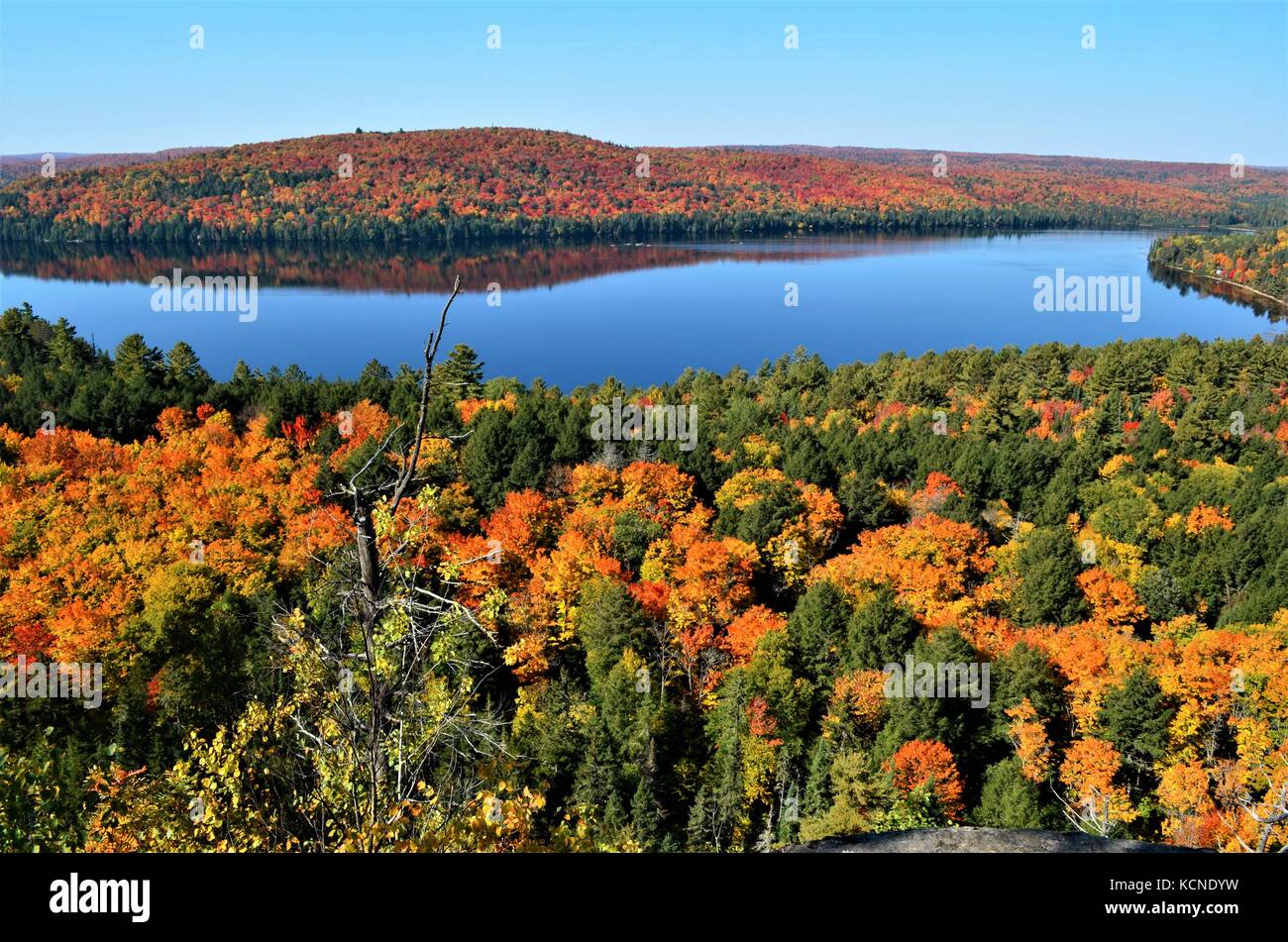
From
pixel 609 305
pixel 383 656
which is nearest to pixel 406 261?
pixel 609 305

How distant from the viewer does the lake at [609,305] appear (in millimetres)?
92062

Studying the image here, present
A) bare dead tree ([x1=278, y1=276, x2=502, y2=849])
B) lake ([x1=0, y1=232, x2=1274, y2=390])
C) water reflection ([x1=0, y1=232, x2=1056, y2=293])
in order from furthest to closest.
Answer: water reflection ([x1=0, y1=232, x2=1056, y2=293]), lake ([x1=0, y1=232, x2=1274, y2=390]), bare dead tree ([x1=278, y1=276, x2=502, y2=849])

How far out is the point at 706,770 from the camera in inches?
1068

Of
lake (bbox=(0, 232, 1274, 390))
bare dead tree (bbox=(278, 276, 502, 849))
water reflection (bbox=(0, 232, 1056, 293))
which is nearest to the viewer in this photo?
bare dead tree (bbox=(278, 276, 502, 849))

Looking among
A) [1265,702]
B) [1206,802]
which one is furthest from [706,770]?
[1265,702]

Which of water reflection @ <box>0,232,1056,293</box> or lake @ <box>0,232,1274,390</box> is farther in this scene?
water reflection @ <box>0,232,1056,293</box>

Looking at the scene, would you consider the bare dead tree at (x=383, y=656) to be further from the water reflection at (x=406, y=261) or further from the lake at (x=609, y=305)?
the water reflection at (x=406, y=261)

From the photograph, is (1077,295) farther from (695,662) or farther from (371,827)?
(371,827)

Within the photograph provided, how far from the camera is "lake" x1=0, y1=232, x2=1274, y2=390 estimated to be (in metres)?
92.1

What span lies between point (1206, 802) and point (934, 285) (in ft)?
395

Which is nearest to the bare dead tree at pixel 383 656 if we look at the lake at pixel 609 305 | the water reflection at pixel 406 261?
the lake at pixel 609 305

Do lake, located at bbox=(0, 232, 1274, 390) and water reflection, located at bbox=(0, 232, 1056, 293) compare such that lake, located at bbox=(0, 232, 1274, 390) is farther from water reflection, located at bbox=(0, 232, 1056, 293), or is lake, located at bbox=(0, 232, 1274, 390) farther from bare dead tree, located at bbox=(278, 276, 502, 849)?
bare dead tree, located at bbox=(278, 276, 502, 849)

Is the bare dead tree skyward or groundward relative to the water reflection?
groundward

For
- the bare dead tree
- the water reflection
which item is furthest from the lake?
the bare dead tree
